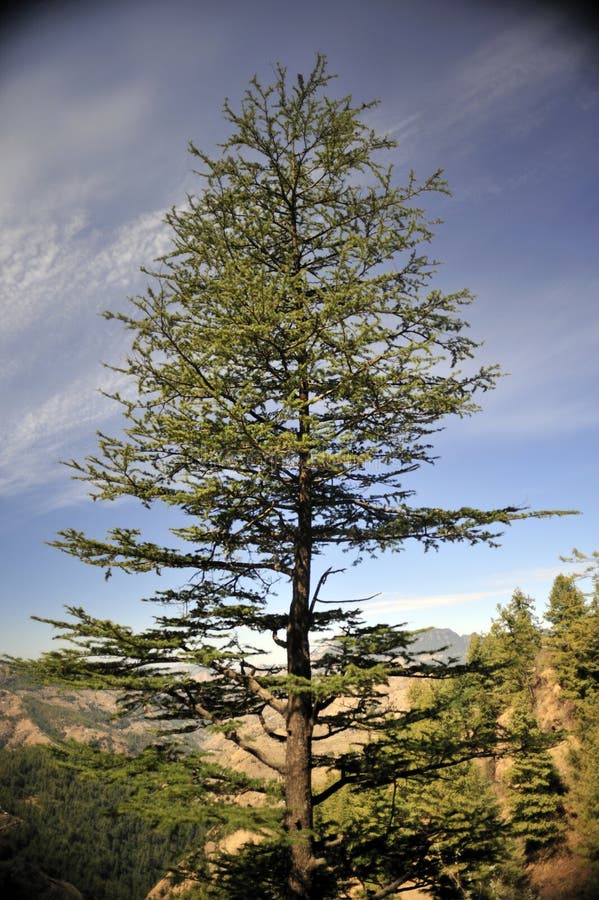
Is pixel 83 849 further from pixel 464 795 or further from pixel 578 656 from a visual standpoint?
pixel 578 656

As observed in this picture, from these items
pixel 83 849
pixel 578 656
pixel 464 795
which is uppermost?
pixel 578 656

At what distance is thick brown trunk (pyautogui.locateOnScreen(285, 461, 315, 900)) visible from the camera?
648cm

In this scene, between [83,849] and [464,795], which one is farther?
[83,849]

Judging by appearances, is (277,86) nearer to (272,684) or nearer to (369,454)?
(369,454)

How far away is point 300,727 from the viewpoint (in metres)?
7.25

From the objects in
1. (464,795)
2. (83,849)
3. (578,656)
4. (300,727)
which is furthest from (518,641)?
(83,849)

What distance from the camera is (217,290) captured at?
25.0 ft

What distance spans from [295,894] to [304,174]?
474 inches

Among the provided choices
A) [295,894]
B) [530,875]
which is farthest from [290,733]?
[530,875]

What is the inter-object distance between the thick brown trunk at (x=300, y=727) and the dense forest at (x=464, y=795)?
0.38 metres

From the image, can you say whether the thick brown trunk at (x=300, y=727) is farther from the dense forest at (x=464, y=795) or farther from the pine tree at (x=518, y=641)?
the pine tree at (x=518, y=641)

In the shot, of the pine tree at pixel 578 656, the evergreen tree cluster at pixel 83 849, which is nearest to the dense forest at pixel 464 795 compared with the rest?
the pine tree at pixel 578 656

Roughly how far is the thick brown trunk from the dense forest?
382 mm

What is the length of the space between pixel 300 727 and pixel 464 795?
3506 centimetres
